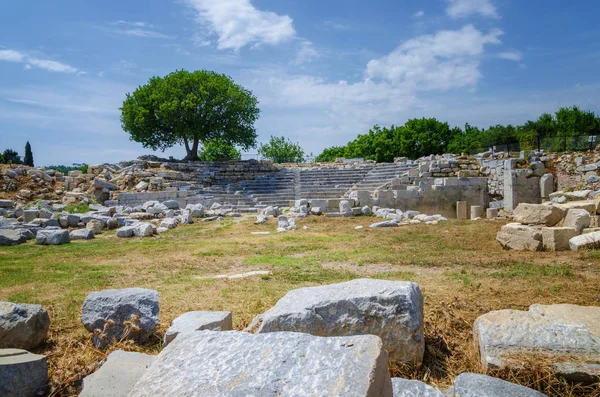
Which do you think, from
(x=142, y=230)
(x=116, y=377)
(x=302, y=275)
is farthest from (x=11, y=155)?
(x=116, y=377)

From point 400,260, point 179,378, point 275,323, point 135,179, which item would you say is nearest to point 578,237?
point 400,260

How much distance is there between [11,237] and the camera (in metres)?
12.1

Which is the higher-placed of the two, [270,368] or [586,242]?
[270,368]

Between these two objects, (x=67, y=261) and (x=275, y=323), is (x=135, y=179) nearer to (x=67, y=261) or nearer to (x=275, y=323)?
(x=67, y=261)

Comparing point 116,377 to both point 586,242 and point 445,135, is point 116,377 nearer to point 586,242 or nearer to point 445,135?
point 586,242

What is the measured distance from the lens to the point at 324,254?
9.08m

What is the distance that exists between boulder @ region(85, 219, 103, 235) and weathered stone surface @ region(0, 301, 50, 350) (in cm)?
1105

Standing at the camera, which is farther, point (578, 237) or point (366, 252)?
point (366, 252)

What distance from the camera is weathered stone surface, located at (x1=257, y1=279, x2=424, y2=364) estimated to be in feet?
10.8

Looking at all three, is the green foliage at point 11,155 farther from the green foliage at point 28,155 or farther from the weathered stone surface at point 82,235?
the weathered stone surface at point 82,235

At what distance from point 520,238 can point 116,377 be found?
8.55 meters

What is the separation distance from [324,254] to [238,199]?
15.8m

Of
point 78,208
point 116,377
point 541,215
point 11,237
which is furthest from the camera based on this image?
point 78,208

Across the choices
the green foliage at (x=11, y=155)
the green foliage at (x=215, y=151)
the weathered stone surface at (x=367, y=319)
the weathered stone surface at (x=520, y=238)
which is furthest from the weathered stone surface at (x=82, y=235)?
the green foliage at (x=215, y=151)
